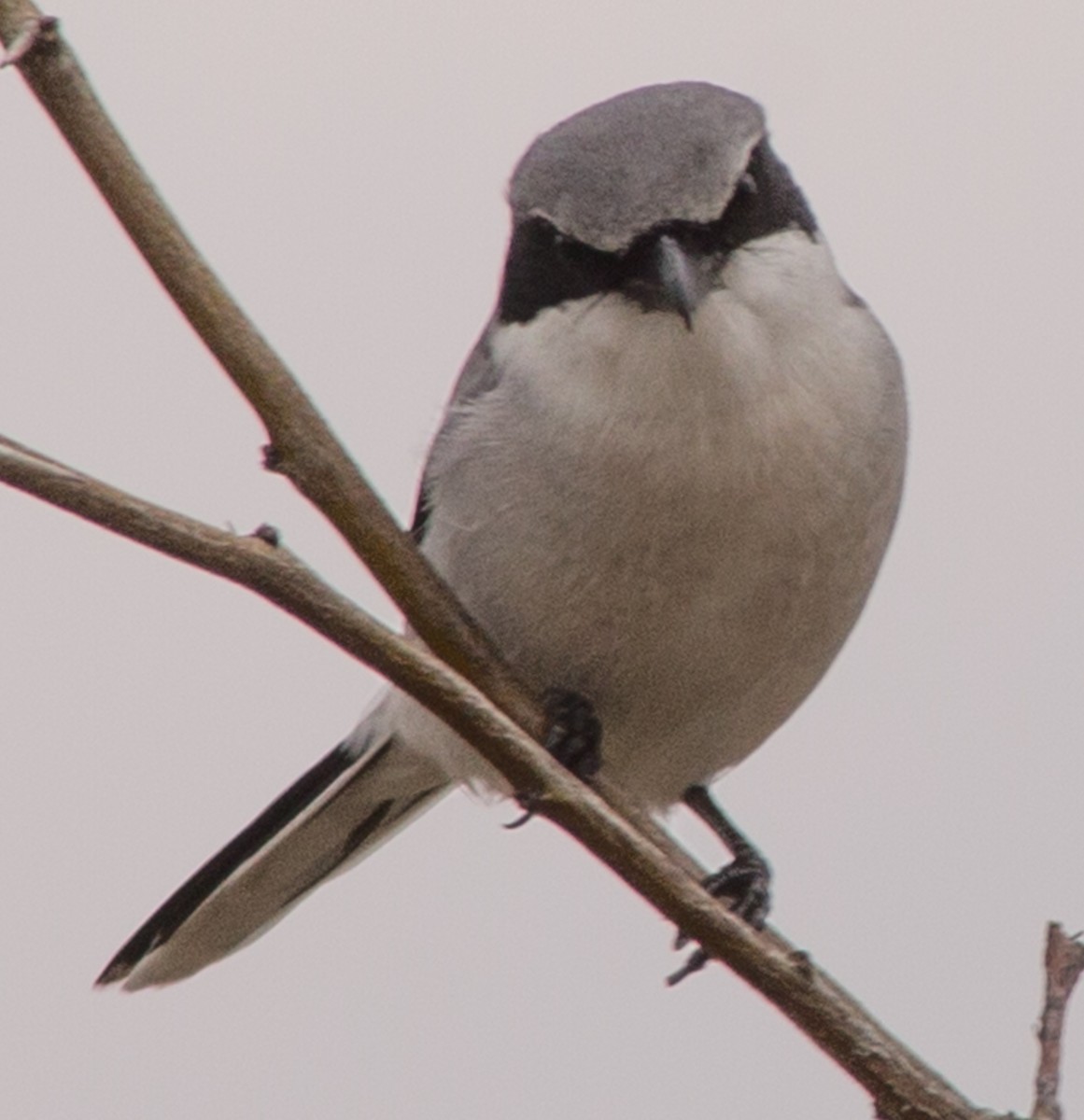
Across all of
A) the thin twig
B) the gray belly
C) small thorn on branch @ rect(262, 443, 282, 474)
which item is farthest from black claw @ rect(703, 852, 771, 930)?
small thorn on branch @ rect(262, 443, 282, 474)

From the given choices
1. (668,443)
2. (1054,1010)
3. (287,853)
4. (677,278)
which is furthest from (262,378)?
(287,853)

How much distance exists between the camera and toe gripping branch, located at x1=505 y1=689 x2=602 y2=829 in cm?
311

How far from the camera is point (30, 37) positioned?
1865mm

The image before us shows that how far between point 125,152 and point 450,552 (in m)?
1.44

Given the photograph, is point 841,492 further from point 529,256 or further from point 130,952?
point 130,952

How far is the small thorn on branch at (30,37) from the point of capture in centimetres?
186

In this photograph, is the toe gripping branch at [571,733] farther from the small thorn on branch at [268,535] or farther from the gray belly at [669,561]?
the small thorn on branch at [268,535]

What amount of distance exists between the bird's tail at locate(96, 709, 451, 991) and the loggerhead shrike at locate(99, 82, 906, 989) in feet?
1.97

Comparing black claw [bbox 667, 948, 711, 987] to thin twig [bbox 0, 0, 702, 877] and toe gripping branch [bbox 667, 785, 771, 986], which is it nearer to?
toe gripping branch [bbox 667, 785, 771, 986]

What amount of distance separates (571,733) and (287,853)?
33.6 inches

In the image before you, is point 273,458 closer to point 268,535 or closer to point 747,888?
point 268,535

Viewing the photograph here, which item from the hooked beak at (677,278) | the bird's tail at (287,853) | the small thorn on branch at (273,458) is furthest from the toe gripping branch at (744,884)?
the small thorn on branch at (273,458)

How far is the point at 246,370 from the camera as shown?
2.07 m

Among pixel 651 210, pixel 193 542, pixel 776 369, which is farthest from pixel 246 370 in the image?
pixel 776 369
